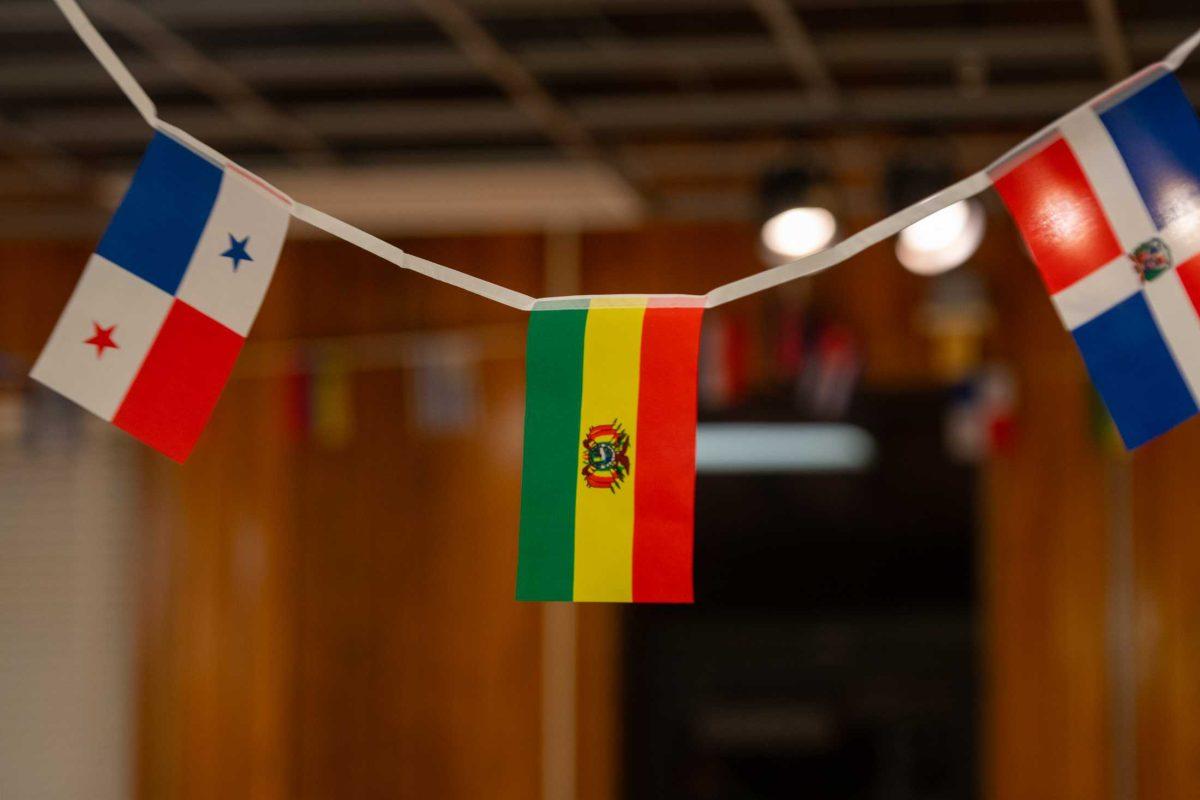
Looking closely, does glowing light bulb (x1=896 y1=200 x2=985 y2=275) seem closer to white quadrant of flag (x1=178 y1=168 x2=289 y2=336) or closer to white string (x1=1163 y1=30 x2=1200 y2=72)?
white string (x1=1163 y1=30 x2=1200 y2=72)

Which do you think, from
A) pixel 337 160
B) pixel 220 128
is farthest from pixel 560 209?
pixel 220 128

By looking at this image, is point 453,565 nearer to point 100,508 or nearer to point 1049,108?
point 100,508

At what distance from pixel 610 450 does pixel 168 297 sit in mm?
723

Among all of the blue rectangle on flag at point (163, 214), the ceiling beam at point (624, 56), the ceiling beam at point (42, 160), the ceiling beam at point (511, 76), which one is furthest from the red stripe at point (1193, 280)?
the ceiling beam at point (42, 160)

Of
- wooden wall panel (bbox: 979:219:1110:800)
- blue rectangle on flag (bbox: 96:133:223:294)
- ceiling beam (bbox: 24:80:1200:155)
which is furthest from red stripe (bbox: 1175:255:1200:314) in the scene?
wooden wall panel (bbox: 979:219:1110:800)

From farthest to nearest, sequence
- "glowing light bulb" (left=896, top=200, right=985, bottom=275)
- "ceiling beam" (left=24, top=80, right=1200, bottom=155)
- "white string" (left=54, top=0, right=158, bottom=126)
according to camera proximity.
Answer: "ceiling beam" (left=24, top=80, right=1200, bottom=155), "glowing light bulb" (left=896, top=200, right=985, bottom=275), "white string" (left=54, top=0, right=158, bottom=126)

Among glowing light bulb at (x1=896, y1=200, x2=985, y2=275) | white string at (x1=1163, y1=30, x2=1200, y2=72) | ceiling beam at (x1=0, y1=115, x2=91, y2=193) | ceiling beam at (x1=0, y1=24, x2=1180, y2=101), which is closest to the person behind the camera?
white string at (x1=1163, y1=30, x2=1200, y2=72)

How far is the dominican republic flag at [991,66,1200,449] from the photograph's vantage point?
82.2 inches

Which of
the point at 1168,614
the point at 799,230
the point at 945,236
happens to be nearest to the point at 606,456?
the point at 799,230

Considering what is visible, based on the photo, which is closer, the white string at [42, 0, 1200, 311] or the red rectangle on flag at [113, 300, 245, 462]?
the white string at [42, 0, 1200, 311]

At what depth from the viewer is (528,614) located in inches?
211

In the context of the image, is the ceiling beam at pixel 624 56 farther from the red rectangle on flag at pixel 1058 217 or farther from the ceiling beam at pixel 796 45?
the red rectangle on flag at pixel 1058 217

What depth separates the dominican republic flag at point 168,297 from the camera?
7.23ft

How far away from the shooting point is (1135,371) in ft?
6.95
